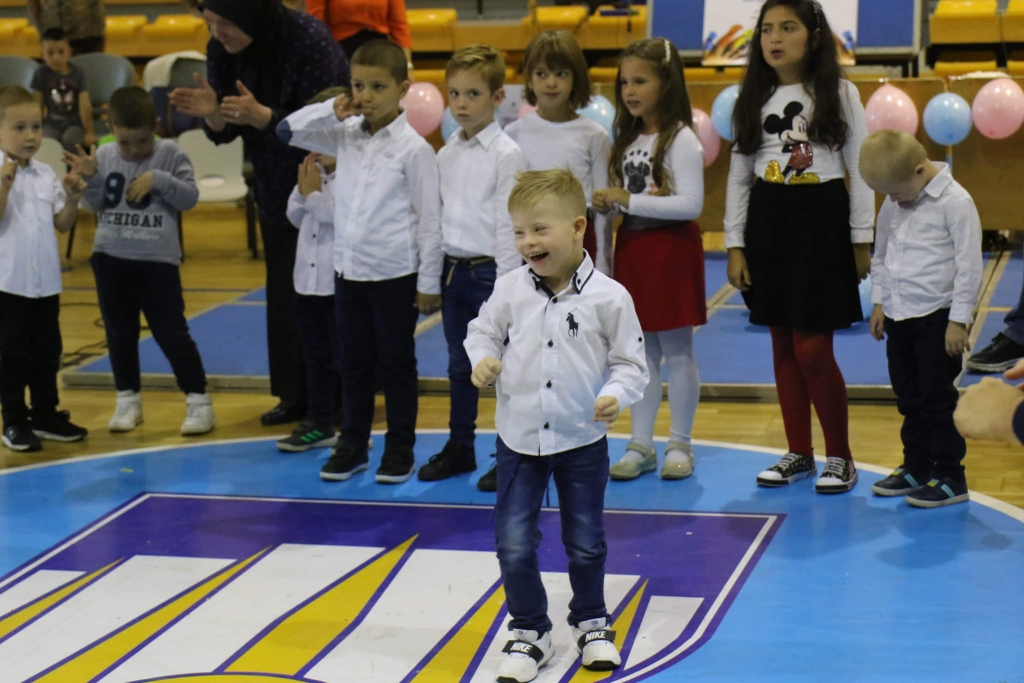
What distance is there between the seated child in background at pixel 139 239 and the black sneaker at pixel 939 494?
279cm

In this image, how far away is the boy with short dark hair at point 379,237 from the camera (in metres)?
4.25

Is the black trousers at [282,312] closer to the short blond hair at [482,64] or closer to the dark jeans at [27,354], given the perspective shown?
the dark jeans at [27,354]

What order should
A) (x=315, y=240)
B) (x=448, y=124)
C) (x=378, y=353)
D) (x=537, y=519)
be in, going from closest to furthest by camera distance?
(x=537, y=519) < (x=378, y=353) < (x=315, y=240) < (x=448, y=124)

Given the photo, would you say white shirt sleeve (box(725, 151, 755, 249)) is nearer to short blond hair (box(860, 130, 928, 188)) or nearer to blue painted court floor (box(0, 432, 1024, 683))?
short blond hair (box(860, 130, 928, 188))

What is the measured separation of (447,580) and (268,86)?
235cm

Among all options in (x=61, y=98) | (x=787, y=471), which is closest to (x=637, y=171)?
(x=787, y=471)

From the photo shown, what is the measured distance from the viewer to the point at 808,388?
430cm

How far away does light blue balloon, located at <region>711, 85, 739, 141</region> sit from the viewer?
736 cm

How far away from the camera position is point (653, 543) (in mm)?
3781

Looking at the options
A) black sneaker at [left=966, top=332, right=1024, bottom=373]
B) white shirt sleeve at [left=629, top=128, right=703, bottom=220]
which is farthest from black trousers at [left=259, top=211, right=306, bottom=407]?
black sneaker at [left=966, top=332, right=1024, bottom=373]

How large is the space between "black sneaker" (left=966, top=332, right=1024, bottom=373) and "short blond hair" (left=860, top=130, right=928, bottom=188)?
186 cm

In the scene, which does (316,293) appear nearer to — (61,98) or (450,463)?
(450,463)

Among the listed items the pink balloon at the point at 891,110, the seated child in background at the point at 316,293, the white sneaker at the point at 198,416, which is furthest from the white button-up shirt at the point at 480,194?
the pink balloon at the point at 891,110

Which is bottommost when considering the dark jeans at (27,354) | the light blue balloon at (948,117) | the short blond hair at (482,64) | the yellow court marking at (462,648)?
the yellow court marking at (462,648)
